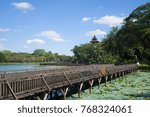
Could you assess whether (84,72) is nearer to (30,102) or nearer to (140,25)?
(30,102)

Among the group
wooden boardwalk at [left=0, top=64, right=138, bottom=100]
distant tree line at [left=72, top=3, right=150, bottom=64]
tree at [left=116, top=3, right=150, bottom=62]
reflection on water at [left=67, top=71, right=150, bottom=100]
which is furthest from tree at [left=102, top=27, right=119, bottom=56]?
wooden boardwalk at [left=0, top=64, right=138, bottom=100]

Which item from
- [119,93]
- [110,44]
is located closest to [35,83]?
[119,93]

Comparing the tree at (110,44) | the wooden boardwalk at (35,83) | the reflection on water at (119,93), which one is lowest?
the reflection on water at (119,93)

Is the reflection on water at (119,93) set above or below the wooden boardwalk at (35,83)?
below

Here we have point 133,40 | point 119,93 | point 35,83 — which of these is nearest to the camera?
point 35,83

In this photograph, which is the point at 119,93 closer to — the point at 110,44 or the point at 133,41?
the point at 133,41

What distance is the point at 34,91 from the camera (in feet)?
62.2

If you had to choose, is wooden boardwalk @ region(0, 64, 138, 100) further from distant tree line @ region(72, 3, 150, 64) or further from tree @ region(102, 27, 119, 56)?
tree @ region(102, 27, 119, 56)

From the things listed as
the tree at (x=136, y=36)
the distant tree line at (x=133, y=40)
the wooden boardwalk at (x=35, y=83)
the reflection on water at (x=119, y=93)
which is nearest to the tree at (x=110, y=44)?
the distant tree line at (x=133, y=40)

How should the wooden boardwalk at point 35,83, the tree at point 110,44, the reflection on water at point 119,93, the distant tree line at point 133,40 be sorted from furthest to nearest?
the tree at point 110,44 < the distant tree line at point 133,40 < the reflection on water at point 119,93 < the wooden boardwalk at point 35,83

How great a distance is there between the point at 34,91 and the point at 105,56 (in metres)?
76.8

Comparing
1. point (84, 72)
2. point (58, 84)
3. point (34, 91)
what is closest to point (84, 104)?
point (34, 91)

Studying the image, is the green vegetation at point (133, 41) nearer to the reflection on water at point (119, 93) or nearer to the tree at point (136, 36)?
the tree at point (136, 36)

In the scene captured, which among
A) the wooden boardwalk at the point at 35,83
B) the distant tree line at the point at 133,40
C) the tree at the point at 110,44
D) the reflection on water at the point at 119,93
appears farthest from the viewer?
the tree at the point at 110,44
